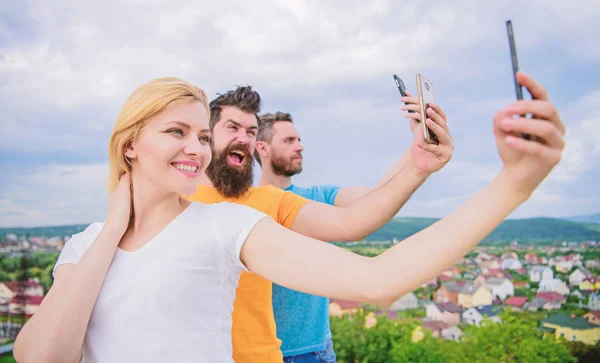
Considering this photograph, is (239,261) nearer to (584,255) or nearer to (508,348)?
(508,348)

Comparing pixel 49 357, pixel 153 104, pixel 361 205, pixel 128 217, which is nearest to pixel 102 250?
pixel 128 217

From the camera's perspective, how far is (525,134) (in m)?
0.81

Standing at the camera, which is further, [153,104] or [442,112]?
[442,112]

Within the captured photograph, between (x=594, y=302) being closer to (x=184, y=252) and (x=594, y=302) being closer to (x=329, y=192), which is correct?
(x=329, y=192)

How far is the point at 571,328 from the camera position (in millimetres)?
4883

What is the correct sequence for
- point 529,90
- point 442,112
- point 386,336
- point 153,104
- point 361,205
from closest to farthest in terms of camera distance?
point 529,90 < point 153,104 < point 442,112 < point 361,205 < point 386,336

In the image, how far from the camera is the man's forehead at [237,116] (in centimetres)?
241

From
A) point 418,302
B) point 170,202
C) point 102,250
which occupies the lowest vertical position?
point 418,302

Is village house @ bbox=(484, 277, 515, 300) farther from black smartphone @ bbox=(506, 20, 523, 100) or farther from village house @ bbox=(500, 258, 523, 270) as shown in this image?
black smartphone @ bbox=(506, 20, 523, 100)

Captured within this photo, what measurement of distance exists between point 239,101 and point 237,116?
75 mm

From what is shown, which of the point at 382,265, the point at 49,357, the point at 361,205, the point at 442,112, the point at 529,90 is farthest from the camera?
the point at 361,205

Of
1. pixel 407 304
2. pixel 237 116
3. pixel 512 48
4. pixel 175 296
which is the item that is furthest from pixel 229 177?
pixel 407 304

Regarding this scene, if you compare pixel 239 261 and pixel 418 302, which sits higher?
pixel 239 261

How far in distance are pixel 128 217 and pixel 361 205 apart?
2.87ft
